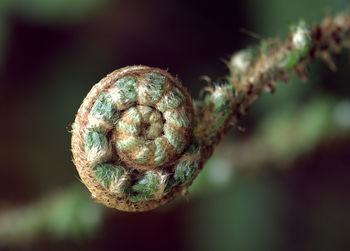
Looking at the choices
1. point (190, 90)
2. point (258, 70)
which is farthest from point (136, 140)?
point (190, 90)

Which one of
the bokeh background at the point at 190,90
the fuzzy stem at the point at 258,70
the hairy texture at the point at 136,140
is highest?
the bokeh background at the point at 190,90

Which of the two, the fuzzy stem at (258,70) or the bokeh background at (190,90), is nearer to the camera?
the fuzzy stem at (258,70)

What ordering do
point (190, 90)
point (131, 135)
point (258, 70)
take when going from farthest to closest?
point (190, 90) < point (258, 70) < point (131, 135)

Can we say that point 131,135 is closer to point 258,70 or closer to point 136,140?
point 136,140

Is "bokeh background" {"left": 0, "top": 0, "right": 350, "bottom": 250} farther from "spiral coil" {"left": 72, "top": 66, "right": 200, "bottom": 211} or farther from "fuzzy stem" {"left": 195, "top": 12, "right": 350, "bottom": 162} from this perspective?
"spiral coil" {"left": 72, "top": 66, "right": 200, "bottom": 211}

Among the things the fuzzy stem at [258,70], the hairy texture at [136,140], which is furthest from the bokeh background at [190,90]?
the hairy texture at [136,140]

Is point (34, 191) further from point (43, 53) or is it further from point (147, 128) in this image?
point (147, 128)

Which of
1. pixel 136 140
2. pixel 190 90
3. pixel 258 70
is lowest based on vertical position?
pixel 136 140

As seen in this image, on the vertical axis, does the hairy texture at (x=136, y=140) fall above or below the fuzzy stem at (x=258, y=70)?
below

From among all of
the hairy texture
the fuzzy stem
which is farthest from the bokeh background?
the hairy texture

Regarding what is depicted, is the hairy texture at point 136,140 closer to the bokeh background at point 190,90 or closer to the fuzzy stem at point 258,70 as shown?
the fuzzy stem at point 258,70
